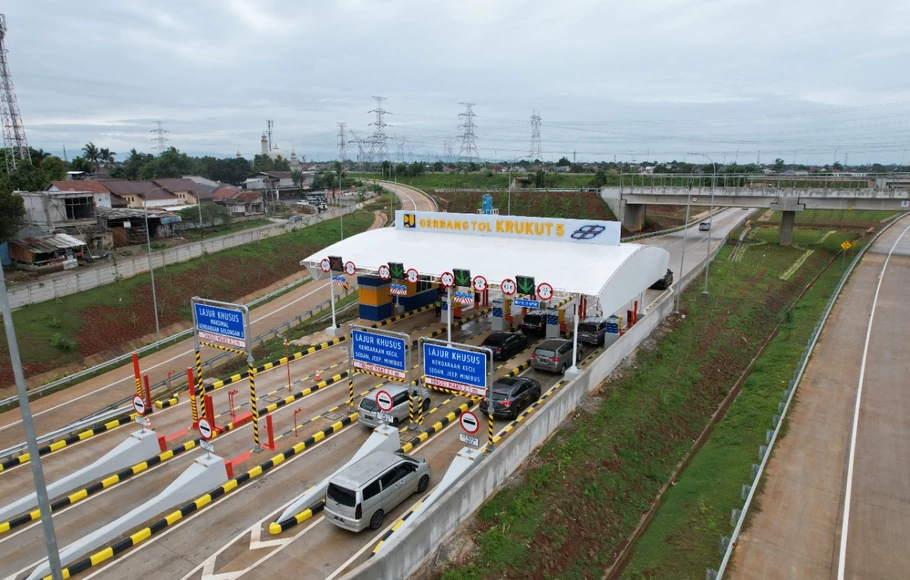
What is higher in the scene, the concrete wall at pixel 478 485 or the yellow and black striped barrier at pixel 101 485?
the concrete wall at pixel 478 485

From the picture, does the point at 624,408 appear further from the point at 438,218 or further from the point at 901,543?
the point at 438,218

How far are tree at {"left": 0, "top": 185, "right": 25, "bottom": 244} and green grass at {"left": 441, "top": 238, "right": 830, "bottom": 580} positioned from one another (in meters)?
45.3

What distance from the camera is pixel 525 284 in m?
24.0

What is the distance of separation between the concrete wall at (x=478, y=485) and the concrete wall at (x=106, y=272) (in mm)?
35625

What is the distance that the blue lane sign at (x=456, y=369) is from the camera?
17.6m

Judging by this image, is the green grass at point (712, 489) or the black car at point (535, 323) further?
the black car at point (535, 323)

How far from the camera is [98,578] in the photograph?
13008mm

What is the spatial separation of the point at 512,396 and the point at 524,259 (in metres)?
8.92

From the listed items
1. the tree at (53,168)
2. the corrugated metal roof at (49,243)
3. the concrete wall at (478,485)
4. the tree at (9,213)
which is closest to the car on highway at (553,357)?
the concrete wall at (478,485)

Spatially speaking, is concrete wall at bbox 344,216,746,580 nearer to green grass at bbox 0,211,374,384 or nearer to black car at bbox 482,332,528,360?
black car at bbox 482,332,528,360

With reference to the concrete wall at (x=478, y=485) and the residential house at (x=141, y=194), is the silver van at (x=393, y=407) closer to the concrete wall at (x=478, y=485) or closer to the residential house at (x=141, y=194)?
the concrete wall at (x=478, y=485)

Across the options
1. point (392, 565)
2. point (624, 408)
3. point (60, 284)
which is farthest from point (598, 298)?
point (60, 284)

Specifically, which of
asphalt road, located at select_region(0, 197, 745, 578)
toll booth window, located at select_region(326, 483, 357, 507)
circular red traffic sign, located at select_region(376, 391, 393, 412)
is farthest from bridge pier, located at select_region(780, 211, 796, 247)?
toll booth window, located at select_region(326, 483, 357, 507)

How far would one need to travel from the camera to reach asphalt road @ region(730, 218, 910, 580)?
14.7m
